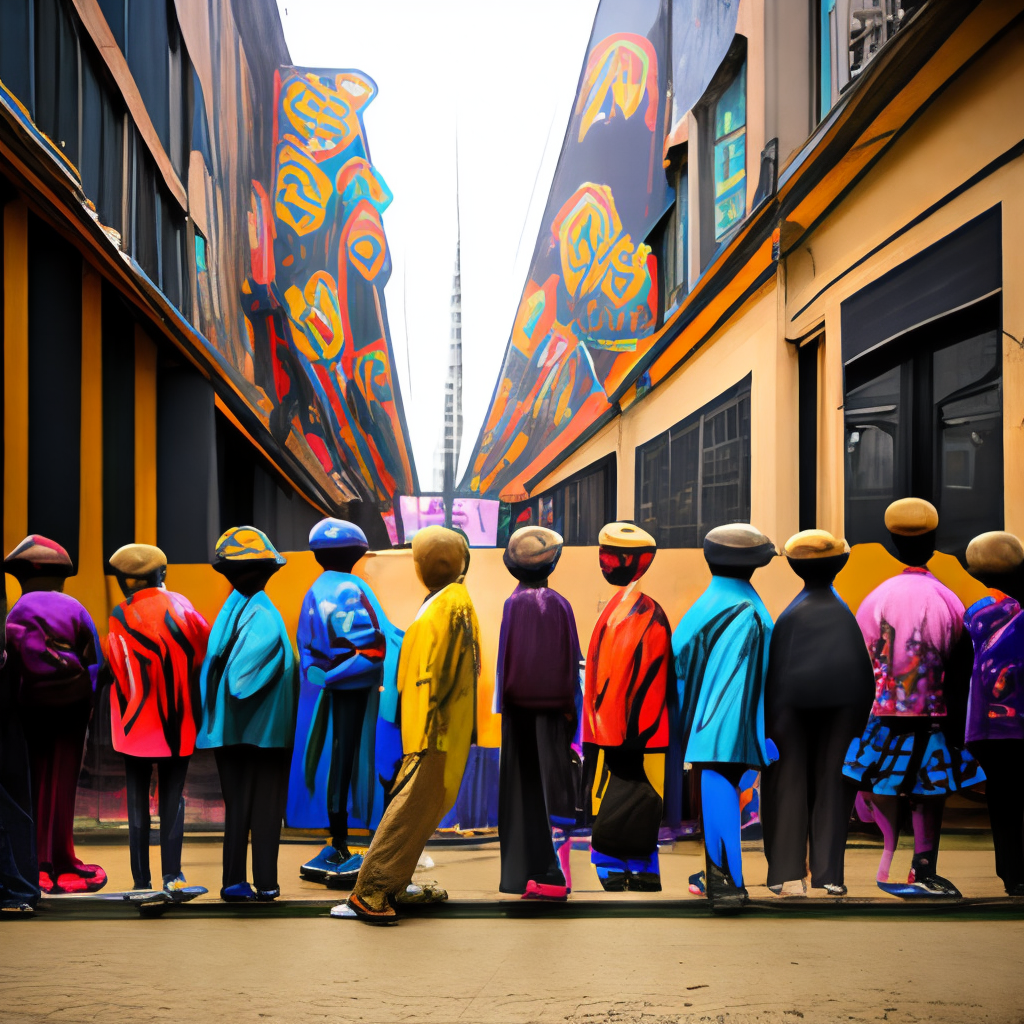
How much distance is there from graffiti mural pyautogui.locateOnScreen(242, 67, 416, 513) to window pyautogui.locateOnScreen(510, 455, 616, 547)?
646 millimetres

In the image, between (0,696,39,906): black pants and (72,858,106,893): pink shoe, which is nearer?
(0,696,39,906): black pants

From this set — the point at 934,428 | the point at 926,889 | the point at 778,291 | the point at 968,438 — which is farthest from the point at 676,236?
the point at 926,889

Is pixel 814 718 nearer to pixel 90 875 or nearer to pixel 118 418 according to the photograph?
pixel 90 875

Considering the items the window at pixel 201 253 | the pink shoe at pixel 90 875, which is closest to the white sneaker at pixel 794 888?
the pink shoe at pixel 90 875

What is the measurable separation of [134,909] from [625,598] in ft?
6.84

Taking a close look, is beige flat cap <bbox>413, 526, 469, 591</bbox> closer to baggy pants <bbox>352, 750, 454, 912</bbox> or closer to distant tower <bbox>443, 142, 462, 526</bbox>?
baggy pants <bbox>352, 750, 454, 912</bbox>

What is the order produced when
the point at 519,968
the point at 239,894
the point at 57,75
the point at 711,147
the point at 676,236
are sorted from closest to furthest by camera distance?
the point at 519,968, the point at 239,894, the point at 57,75, the point at 711,147, the point at 676,236

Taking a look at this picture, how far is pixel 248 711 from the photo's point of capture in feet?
11.7

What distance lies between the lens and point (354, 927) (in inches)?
130

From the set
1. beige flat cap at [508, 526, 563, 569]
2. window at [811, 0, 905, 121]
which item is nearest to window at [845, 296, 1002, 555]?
window at [811, 0, 905, 121]

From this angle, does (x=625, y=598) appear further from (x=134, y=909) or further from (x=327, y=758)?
(x=134, y=909)

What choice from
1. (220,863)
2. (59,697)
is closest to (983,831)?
(220,863)

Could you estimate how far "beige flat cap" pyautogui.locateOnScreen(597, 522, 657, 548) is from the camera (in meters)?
3.64

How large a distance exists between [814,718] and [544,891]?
1.15 meters
